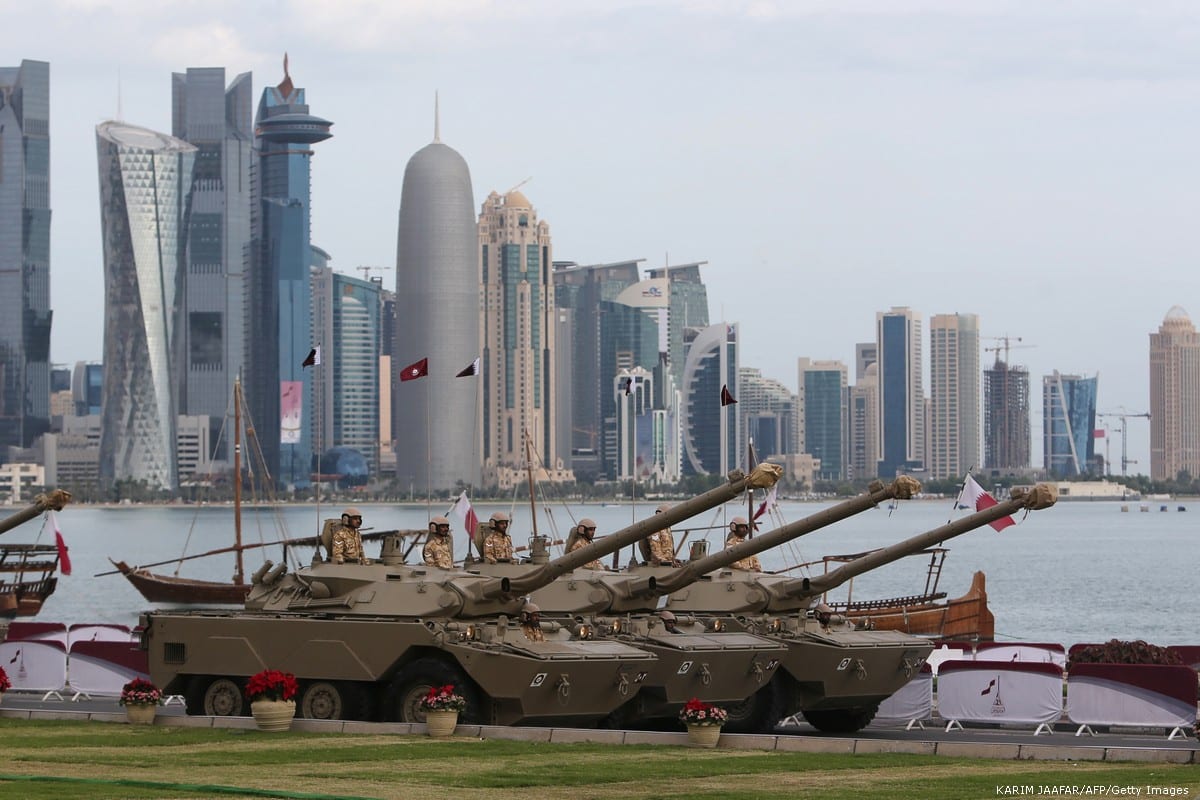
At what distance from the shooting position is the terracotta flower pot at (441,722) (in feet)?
76.9

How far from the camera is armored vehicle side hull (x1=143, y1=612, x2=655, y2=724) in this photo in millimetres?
24656

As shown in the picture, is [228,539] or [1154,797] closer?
[1154,797]

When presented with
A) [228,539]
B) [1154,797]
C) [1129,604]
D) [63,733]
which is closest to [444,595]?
[63,733]

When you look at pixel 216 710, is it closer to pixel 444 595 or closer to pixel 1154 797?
pixel 444 595

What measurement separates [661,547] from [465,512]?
45.7ft

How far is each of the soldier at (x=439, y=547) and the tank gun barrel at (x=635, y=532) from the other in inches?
55.7

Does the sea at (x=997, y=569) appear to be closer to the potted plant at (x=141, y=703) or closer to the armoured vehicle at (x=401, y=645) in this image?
the armoured vehicle at (x=401, y=645)

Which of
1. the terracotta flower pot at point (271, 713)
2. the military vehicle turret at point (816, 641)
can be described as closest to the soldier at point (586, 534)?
the military vehicle turret at point (816, 641)

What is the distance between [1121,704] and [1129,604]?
6290cm

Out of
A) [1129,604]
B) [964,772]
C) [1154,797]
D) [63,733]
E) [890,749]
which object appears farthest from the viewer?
[1129,604]

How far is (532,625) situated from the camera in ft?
83.9

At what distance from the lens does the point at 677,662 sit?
26062mm

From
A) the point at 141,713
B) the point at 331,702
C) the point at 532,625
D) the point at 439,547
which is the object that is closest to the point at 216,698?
the point at 141,713

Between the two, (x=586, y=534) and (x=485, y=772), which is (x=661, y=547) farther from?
(x=485, y=772)
